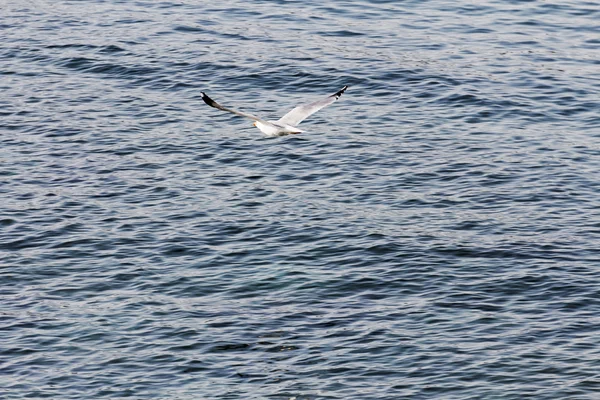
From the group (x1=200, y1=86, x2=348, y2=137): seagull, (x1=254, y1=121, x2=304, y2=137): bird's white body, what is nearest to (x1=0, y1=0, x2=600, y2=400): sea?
(x1=200, y1=86, x2=348, y2=137): seagull

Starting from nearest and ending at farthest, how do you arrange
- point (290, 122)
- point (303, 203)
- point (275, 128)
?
point (275, 128) < point (290, 122) < point (303, 203)

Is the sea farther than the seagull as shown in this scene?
Yes

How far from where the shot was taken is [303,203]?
47.7 meters

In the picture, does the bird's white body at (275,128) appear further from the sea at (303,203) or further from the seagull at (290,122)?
the sea at (303,203)

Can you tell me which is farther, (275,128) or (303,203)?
(303,203)

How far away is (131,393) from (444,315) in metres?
10.8

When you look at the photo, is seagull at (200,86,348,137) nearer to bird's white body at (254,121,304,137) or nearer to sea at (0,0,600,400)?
bird's white body at (254,121,304,137)

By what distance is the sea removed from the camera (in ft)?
121

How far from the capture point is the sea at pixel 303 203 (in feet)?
121

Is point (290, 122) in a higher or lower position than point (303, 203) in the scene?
higher

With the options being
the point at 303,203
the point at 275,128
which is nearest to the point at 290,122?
the point at 275,128

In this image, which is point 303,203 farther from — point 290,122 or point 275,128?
point 275,128

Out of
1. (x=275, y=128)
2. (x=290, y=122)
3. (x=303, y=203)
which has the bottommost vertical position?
(x=303, y=203)

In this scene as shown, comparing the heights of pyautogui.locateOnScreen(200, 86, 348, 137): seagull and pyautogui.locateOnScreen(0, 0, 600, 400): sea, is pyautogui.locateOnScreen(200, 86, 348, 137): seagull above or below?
above
